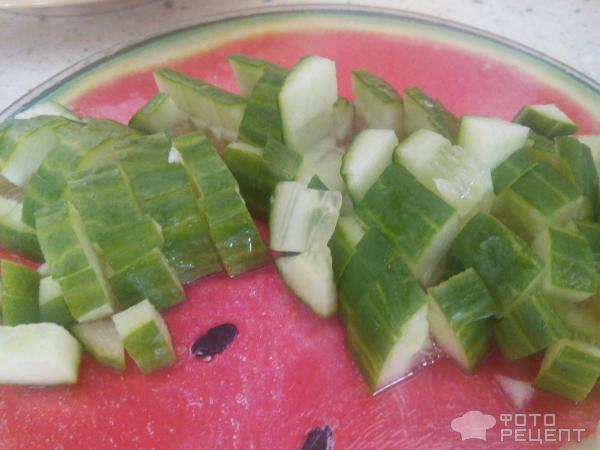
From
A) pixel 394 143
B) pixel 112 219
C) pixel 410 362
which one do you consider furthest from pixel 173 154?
pixel 410 362

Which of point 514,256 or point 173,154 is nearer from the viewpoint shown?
point 514,256

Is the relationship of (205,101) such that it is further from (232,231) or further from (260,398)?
(260,398)

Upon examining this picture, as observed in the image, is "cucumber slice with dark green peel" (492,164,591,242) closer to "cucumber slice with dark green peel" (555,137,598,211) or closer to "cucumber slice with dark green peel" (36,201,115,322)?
"cucumber slice with dark green peel" (555,137,598,211)

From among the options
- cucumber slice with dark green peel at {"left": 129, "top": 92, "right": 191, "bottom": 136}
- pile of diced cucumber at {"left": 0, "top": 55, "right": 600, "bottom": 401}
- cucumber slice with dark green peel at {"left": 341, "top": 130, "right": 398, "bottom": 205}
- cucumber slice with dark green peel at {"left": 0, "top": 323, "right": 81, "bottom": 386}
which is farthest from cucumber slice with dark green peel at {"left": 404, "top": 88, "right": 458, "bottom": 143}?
A: cucumber slice with dark green peel at {"left": 0, "top": 323, "right": 81, "bottom": 386}

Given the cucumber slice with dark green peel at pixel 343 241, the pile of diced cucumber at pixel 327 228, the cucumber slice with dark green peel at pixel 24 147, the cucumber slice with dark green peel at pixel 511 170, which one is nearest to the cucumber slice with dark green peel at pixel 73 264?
the pile of diced cucumber at pixel 327 228

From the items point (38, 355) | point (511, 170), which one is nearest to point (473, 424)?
point (511, 170)

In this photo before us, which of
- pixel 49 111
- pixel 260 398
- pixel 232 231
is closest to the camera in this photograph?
pixel 260 398

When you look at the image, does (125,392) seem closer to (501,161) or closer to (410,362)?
(410,362)
